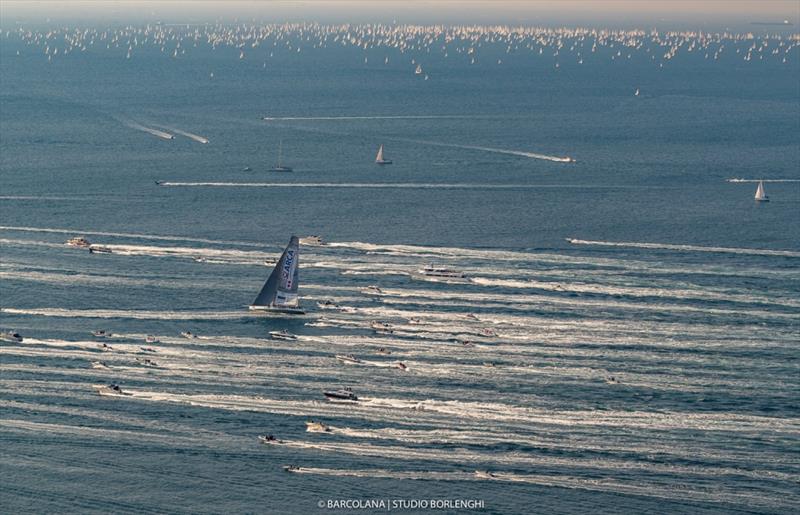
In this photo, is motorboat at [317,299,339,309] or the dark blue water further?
motorboat at [317,299,339,309]

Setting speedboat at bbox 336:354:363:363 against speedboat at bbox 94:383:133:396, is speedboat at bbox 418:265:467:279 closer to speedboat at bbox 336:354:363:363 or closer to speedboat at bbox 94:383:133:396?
speedboat at bbox 336:354:363:363

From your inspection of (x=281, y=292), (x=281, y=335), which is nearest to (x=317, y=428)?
(x=281, y=335)

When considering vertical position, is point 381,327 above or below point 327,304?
below

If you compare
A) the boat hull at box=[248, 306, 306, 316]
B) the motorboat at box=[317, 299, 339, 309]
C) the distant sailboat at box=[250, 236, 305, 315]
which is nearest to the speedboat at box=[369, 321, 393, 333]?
the motorboat at box=[317, 299, 339, 309]

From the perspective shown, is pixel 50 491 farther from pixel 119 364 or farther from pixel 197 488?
pixel 119 364

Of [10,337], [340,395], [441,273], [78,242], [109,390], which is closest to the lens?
Answer: [340,395]

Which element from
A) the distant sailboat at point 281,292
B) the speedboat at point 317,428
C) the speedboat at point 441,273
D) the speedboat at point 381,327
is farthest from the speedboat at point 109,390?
the speedboat at point 441,273

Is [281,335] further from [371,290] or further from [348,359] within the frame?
[371,290]
